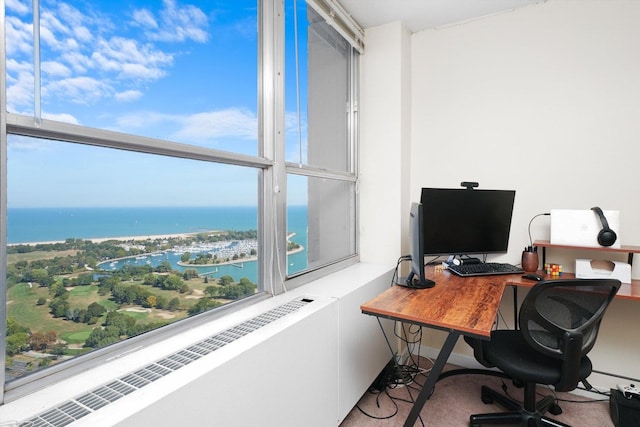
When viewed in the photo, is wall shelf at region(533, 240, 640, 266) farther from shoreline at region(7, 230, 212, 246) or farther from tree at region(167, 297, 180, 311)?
tree at region(167, 297, 180, 311)

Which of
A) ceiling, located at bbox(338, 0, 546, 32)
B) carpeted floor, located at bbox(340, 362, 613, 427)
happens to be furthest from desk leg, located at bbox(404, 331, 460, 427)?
ceiling, located at bbox(338, 0, 546, 32)

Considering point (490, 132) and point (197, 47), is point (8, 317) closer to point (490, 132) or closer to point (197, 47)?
point (197, 47)

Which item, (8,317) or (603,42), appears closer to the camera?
(8,317)

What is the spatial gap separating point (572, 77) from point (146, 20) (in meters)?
2.71

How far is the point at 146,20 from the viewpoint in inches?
50.0

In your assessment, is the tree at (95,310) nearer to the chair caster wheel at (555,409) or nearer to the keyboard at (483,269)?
the keyboard at (483,269)

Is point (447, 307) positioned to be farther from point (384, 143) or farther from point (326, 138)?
point (326, 138)

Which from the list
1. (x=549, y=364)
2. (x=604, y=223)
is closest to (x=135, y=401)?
(x=549, y=364)

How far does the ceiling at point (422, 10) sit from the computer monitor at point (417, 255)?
5.22 ft

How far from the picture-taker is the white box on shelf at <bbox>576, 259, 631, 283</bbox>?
2049 millimetres

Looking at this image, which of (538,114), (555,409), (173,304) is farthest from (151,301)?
(538,114)

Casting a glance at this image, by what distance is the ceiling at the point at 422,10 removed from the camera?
2408 millimetres

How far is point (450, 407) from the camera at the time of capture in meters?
2.16

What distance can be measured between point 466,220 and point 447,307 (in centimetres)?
102
